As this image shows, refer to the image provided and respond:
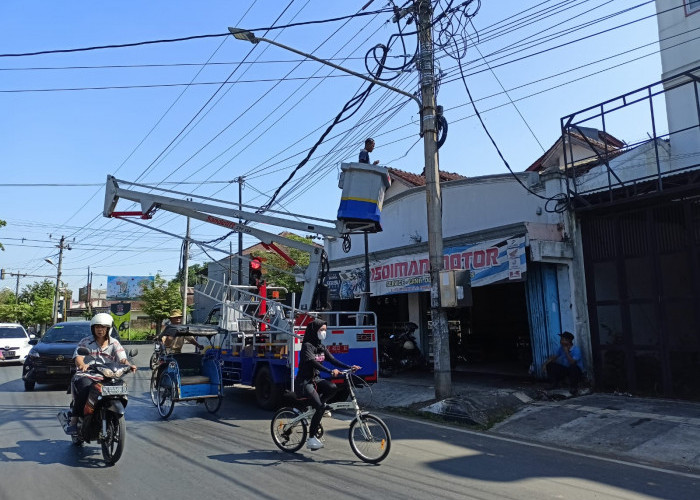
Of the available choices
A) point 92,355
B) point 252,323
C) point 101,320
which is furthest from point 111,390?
point 252,323

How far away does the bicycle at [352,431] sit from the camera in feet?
20.5

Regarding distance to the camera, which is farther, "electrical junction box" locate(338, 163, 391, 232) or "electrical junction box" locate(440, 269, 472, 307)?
"electrical junction box" locate(440, 269, 472, 307)

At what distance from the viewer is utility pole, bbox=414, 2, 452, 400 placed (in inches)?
403

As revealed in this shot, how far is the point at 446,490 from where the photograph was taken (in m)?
5.27

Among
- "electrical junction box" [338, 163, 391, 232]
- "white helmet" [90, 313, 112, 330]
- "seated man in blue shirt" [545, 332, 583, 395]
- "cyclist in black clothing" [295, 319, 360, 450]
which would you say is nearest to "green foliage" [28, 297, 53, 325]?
"electrical junction box" [338, 163, 391, 232]

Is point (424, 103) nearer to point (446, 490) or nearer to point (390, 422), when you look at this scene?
point (390, 422)

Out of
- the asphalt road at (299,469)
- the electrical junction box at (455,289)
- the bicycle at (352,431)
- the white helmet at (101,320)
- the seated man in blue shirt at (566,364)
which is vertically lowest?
the asphalt road at (299,469)

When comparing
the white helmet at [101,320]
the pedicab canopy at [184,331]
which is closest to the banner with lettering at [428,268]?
the pedicab canopy at [184,331]

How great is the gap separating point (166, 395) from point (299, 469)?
4.16 meters

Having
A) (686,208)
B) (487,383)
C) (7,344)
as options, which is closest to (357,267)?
(487,383)

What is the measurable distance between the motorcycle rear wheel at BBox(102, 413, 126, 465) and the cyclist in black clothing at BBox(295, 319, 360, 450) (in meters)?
2.13

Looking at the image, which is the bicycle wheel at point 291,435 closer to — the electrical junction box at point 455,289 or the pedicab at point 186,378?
the pedicab at point 186,378

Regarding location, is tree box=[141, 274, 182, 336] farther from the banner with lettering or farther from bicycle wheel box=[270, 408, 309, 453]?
bicycle wheel box=[270, 408, 309, 453]

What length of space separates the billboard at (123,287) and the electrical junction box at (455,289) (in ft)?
205
